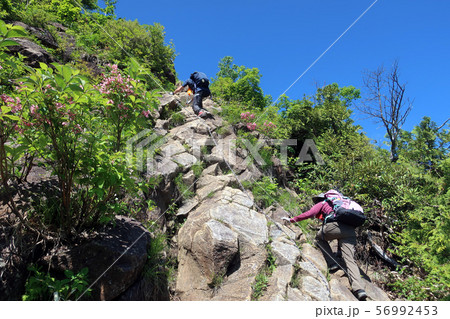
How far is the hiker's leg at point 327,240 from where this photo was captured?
569cm

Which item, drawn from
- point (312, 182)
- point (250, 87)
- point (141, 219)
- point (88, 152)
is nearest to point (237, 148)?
point (312, 182)

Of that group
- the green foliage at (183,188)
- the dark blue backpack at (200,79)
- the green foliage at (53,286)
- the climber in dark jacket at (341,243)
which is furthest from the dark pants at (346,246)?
the dark blue backpack at (200,79)

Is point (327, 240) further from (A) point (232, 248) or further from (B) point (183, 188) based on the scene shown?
(B) point (183, 188)

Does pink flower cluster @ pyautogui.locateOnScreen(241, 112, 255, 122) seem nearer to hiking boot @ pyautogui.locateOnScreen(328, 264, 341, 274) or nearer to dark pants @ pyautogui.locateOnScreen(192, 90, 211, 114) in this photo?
dark pants @ pyautogui.locateOnScreen(192, 90, 211, 114)

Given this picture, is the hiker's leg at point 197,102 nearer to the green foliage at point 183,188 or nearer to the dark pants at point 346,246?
the green foliage at point 183,188

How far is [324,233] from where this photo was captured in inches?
231

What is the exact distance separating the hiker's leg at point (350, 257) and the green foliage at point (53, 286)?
199 inches

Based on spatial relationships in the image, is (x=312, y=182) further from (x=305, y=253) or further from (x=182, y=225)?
(x=182, y=225)

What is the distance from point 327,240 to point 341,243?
0.38 m

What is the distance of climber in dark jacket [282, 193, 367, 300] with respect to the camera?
517 cm

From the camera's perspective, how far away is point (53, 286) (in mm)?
3064

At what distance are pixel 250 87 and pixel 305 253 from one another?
2077cm

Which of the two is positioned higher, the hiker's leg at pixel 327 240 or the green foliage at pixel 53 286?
the hiker's leg at pixel 327 240

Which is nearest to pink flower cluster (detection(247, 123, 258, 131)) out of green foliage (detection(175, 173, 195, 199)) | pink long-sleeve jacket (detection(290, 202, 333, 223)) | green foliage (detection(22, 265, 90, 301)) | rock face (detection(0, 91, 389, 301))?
rock face (detection(0, 91, 389, 301))
